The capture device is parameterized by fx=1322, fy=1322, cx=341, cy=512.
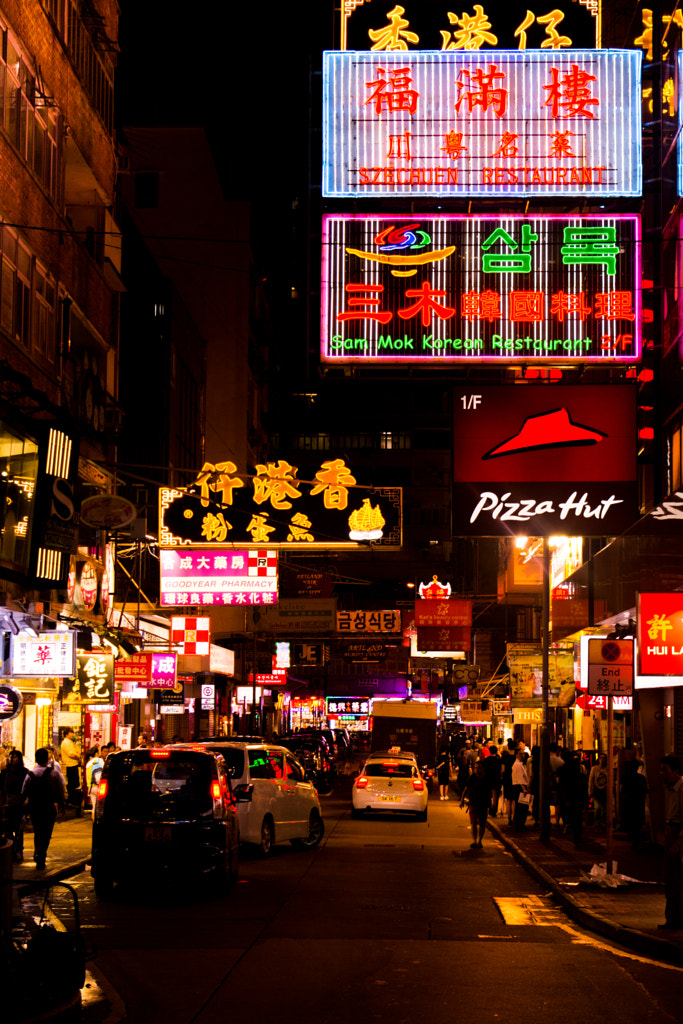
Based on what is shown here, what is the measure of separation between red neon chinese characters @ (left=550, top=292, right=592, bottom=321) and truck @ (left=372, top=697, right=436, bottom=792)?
33.3 meters

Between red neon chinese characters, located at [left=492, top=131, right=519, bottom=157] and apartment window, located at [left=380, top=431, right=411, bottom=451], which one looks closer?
red neon chinese characters, located at [left=492, top=131, right=519, bottom=157]

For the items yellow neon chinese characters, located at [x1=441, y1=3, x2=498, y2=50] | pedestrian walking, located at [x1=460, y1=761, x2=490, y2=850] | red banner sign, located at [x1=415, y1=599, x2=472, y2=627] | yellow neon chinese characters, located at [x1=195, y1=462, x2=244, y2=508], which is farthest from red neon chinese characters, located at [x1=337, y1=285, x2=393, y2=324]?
red banner sign, located at [x1=415, y1=599, x2=472, y2=627]

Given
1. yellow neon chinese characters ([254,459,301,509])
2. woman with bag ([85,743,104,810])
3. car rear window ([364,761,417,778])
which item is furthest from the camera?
car rear window ([364,761,417,778])

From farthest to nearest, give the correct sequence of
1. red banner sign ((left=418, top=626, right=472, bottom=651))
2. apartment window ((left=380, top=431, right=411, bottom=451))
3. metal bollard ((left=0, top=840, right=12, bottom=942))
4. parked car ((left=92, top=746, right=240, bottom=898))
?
apartment window ((left=380, top=431, right=411, bottom=451)) < red banner sign ((left=418, top=626, right=472, bottom=651)) < parked car ((left=92, top=746, right=240, bottom=898)) < metal bollard ((left=0, top=840, right=12, bottom=942))

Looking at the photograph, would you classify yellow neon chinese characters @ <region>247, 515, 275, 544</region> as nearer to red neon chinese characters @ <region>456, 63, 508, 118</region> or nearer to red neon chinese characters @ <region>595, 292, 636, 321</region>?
red neon chinese characters @ <region>595, 292, 636, 321</region>

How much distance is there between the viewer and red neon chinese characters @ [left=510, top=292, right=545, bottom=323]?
19.8m

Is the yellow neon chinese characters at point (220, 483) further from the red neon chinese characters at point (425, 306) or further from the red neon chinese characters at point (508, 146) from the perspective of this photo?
the red neon chinese characters at point (508, 146)

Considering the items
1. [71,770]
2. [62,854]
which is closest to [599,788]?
[62,854]

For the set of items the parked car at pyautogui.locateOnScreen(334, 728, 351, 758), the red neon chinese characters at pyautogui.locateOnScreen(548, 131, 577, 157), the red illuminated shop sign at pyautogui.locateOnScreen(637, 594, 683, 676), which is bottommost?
the parked car at pyautogui.locateOnScreen(334, 728, 351, 758)

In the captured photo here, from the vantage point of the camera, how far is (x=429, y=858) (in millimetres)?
23547

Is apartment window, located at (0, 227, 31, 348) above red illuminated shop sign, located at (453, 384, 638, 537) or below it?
above

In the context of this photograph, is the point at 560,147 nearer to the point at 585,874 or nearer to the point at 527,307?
the point at 527,307

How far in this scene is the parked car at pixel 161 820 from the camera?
16562mm

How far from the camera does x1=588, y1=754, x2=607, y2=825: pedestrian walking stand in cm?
2902
